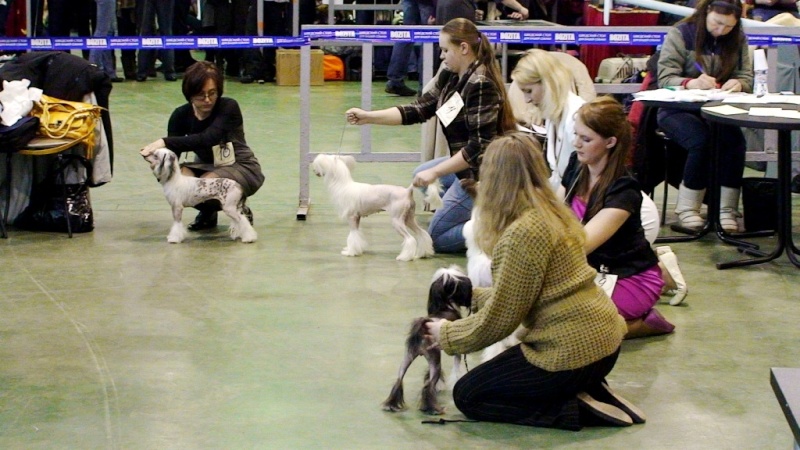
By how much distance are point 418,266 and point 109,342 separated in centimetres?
169

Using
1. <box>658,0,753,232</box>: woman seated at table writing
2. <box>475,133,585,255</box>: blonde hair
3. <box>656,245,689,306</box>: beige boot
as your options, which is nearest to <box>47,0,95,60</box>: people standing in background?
<box>658,0,753,232</box>: woman seated at table writing

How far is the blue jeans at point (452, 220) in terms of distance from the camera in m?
5.57

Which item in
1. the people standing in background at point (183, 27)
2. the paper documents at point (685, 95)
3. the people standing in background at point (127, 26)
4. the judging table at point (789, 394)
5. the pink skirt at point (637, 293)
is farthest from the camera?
the people standing in background at point (183, 27)

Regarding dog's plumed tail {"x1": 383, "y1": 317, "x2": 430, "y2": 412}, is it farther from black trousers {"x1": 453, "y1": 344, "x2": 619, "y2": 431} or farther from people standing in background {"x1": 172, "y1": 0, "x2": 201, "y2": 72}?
people standing in background {"x1": 172, "y1": 0, "x2": 201, "y2": 72}

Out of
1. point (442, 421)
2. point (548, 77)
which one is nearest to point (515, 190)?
point (442, 421)

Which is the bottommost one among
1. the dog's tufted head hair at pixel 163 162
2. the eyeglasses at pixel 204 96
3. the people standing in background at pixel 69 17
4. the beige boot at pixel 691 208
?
the beige boot at pixel 691 208

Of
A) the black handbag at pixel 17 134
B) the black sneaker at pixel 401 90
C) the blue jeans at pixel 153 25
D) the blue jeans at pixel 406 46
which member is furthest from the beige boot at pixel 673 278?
the blue jeans at pixel 153 25

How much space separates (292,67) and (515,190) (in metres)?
8.89

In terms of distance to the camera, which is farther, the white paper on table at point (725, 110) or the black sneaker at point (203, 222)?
the black sneaker at point (203, 222)

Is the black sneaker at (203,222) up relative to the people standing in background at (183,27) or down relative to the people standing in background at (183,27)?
down

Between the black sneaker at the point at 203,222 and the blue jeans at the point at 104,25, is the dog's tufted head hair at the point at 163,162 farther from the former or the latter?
the blue jeans at the point at 104,25

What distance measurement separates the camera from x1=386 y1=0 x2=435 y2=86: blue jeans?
11.0 meters

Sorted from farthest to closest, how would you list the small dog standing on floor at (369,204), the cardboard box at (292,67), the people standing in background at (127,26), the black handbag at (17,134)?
the people standing in background at (127,26), the cardboard box at (292,67), the black handbag at (17,134), the small dog standing on floor at (369,204)

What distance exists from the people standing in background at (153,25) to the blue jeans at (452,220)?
7.22 metres
